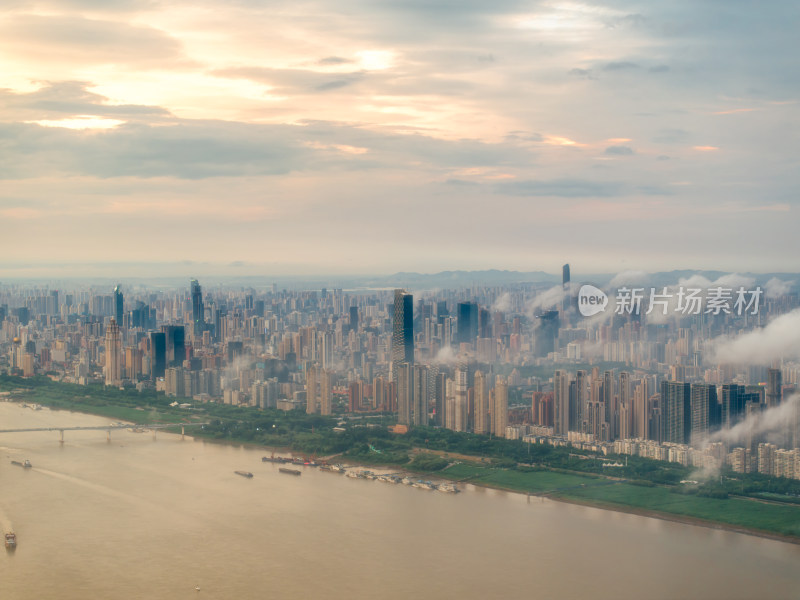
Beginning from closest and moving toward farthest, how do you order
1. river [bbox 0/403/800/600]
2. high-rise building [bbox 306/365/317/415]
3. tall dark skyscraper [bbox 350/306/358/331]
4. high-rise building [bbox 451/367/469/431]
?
river [bbox 0/403/800/600], high-rise building [bbox 451/367/469/431], high-rise building [bbox 306/365/317/415], tall dark skyscraper [bbox 350/306/358/331]

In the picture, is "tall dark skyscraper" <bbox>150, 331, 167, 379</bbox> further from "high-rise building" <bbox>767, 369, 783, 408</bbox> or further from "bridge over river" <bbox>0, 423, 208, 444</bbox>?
"high-rise building" <bbox>767, 369, 783, 408</bbox>

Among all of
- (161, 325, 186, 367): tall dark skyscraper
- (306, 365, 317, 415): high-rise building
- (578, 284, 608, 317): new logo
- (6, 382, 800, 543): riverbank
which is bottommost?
(6, 382, 800, 543): riverbank

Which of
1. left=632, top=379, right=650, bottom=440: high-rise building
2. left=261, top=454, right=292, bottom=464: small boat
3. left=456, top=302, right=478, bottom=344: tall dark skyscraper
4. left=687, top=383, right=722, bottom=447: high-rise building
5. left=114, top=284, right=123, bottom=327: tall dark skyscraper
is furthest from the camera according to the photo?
left=114, top=284, right=123, bottom=327: tall dark skyscraper

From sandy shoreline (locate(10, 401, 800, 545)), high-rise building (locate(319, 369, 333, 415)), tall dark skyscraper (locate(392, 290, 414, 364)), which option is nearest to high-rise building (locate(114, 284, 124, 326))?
tall dark skyscraper (locate(392, 290, 414, 364))

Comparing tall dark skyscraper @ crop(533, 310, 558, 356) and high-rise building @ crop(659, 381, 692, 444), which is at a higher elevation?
tall dark skyscraper @ crop(533, 310, 558, 356)

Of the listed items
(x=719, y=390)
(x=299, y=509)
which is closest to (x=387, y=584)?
(x=299, y=509)

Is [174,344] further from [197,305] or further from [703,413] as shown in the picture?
[703,413]
